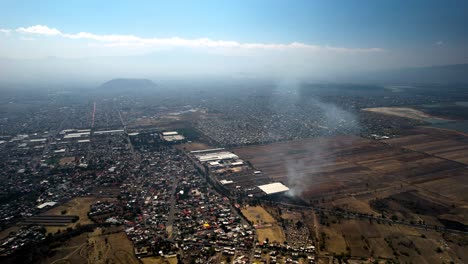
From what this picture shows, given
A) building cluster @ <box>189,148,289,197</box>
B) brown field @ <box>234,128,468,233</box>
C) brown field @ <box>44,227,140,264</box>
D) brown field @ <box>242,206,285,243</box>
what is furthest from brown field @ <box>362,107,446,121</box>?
brown field @ <box>44,227,140,264</box>

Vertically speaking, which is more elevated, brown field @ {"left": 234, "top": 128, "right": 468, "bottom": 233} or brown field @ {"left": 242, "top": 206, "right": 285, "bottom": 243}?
brown field @ {"left": 234, "top": 128, "right": 468, "bottom": 233}

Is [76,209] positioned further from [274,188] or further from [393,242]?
[393,242]

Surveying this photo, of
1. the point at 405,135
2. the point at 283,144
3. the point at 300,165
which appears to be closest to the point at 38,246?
the point at 300,165

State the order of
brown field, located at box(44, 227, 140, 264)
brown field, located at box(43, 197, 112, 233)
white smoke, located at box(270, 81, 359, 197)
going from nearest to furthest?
brown field, located at box(44, 227, 140, 264)
brown field, located at box(43, 197, 112, 233)
white smoke, located at box(270, 81, 359, 197)

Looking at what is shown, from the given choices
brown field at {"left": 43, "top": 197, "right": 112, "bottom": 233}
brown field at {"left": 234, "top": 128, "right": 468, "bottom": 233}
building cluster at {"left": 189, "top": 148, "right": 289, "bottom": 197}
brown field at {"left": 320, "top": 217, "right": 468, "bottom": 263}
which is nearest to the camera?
brown field at {"left": 320, "top": 217, "right": 468, "bottom": 263}

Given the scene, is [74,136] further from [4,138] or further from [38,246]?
[38,246]

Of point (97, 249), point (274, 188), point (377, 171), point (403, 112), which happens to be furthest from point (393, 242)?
point (403, 112)

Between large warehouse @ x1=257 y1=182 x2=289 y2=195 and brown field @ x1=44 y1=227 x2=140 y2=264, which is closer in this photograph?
brown field @ x1=44 y1=227 x2=140 y2=264

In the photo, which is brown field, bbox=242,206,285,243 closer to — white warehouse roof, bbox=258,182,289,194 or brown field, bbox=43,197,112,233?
white warehouse roof, bbox=258,182,289,194

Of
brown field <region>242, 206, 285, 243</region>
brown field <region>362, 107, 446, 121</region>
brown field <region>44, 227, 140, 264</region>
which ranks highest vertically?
brown field <region>362, 107, 446, 121</region>
